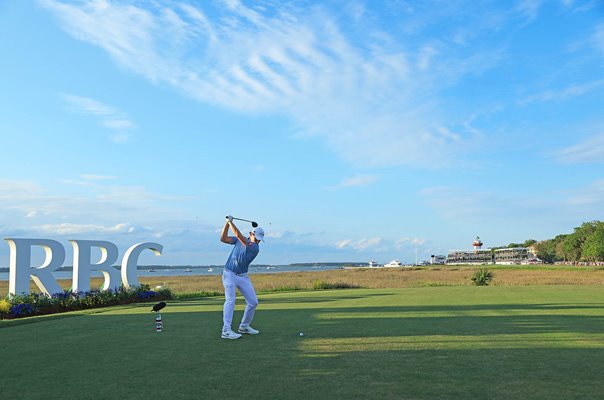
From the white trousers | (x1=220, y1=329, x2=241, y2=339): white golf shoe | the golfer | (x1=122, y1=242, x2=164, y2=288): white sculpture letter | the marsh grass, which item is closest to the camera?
(x1=220, y1=329, x2=241, y2=339): white golf shoe

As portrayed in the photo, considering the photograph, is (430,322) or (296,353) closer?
(296,353)

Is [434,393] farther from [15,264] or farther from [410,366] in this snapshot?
[15,264]

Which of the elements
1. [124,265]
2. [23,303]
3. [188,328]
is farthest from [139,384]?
[124,265]

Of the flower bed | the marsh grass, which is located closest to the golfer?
the flower bed

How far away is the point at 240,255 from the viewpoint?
40.8ft

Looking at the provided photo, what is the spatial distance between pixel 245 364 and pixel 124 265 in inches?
785

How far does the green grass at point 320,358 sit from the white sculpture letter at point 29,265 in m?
5.66

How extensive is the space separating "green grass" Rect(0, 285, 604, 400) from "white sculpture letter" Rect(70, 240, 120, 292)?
786 centimetres

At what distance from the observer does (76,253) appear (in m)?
24.5

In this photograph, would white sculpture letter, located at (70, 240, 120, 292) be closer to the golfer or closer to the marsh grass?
the marsh grass

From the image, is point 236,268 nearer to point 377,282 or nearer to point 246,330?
point 246,330

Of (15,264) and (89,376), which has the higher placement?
(15,264)

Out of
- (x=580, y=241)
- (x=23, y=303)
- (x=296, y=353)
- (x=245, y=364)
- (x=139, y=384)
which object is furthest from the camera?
(x=580, y=241)

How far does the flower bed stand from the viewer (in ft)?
67.5
